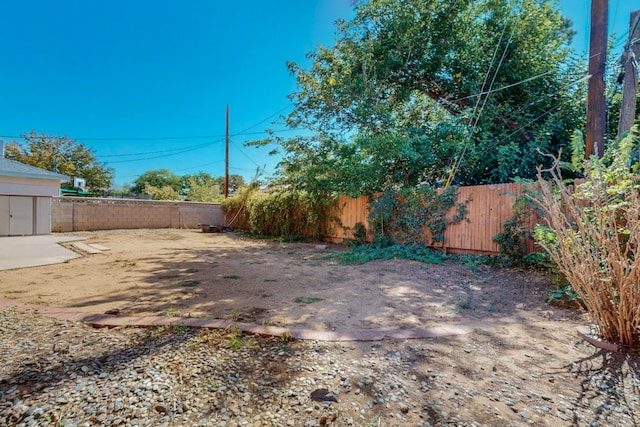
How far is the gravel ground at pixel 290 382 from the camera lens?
133cm

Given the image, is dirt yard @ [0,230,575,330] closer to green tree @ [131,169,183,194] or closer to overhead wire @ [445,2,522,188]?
overhead wire @ [445,2,522,188]

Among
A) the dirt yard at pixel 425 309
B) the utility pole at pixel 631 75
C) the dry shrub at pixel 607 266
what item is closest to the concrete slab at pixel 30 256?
the dirt yard at pixel 425 309

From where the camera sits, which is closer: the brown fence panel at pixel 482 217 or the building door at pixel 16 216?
the brown fence panel at pixel 482 217

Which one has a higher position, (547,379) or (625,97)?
(625,97)

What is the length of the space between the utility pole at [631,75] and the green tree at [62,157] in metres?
27.1

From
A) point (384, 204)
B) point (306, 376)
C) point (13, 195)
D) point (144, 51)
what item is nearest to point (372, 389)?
point (306, 376)

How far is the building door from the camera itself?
32.4ft

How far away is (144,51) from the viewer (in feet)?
38.6

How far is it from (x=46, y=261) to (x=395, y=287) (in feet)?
21.9

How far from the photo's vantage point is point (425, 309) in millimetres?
3088

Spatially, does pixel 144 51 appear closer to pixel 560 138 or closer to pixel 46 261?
pixel 46 261

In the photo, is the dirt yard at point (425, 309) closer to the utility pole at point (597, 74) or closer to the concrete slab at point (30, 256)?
the concrete slab at point (30, 256)

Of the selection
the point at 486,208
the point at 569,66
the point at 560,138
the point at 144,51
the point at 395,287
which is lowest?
the point at 395,287

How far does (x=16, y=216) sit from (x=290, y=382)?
1384 cm
